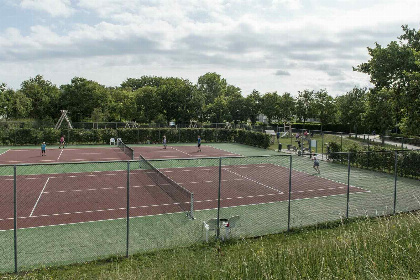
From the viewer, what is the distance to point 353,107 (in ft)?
199

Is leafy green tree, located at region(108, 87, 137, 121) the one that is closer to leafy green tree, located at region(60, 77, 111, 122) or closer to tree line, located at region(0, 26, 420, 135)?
tree line, located at region(0, 26, 420, 135)

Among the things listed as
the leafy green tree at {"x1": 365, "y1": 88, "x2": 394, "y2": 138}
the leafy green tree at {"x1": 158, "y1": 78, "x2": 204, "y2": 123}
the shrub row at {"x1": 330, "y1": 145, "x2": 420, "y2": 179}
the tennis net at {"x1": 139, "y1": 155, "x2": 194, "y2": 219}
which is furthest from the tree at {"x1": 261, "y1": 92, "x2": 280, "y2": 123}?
the tennis net at {"x1": 139, "y1": 155, "x2": 194, "y2": 219}

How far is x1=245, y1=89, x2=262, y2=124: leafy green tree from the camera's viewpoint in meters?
82.7

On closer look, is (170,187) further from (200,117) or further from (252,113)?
(252,113)

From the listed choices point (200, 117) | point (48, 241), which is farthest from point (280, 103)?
point (48, 241)

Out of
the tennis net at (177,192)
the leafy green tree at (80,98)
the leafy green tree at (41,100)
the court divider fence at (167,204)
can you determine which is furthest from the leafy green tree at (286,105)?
the tennis net at (177,192)

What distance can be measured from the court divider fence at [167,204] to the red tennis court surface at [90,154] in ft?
17.0

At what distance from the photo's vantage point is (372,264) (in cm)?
654

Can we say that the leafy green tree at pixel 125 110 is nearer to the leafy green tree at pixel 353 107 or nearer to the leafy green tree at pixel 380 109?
the leafy green tree at pixel 353 107

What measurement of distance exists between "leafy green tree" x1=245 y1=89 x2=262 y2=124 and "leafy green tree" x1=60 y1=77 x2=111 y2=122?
107 ft

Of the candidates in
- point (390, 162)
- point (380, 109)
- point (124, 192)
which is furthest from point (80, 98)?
point (390, 162)

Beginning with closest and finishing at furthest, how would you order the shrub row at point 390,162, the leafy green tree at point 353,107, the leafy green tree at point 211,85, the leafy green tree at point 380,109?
the shrub row at point 390,162, the leafy green tree at point 380,109, the leafy green tree at point 353,107, the leafy green tree at point 211,85

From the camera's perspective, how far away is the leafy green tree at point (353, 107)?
59344mm

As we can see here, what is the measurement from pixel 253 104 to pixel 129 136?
42.0m
